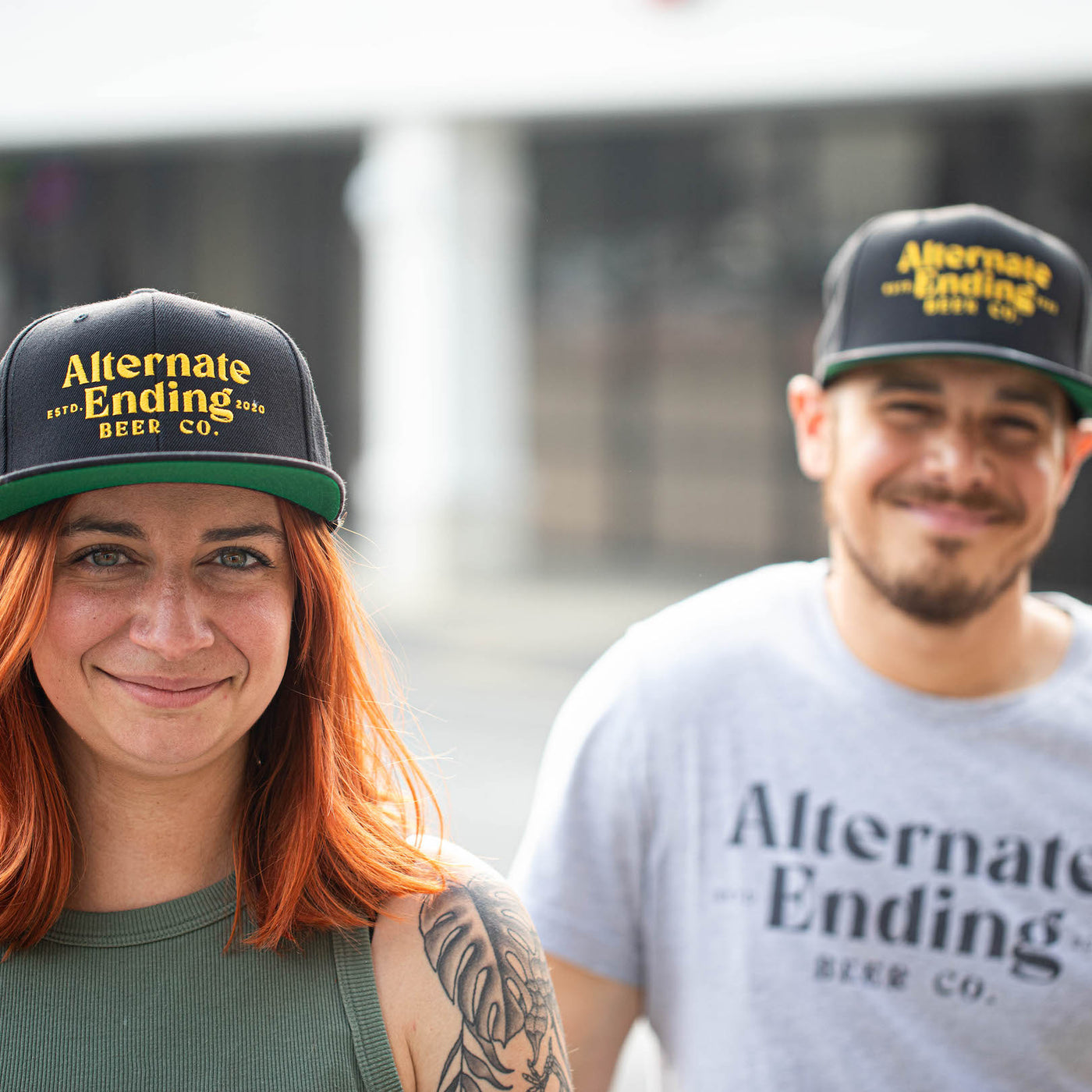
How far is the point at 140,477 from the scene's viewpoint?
1.42 m

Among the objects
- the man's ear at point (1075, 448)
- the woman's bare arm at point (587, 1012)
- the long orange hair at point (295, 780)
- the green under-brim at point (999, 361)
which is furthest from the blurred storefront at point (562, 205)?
the long orange hair at point (295, 780)

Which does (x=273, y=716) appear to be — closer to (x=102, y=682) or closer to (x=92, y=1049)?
(x=102, y=682)

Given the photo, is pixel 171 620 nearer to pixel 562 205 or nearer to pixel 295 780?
pixel 295 780

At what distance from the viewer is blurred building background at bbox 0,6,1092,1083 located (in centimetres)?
925

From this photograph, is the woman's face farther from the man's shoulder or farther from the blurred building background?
the blurred building background

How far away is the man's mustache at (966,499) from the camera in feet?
6.50

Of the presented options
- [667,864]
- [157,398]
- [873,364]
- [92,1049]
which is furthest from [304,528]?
[873,364]

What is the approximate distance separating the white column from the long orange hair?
882cm

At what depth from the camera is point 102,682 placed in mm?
1472

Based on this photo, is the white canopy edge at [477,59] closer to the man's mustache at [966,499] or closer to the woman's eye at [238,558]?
the man's mustache at [966,499]

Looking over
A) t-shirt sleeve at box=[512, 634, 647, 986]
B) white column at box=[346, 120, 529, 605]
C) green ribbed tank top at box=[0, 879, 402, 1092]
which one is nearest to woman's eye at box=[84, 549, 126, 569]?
green ribbed tank top at box=[0, 879, 402, 1092]

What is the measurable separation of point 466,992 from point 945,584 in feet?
3.14

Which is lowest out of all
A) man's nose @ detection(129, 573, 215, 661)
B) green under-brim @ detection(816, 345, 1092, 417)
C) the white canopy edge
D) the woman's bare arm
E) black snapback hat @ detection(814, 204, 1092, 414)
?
the woman's bare arm

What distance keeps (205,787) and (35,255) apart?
13651 mm
